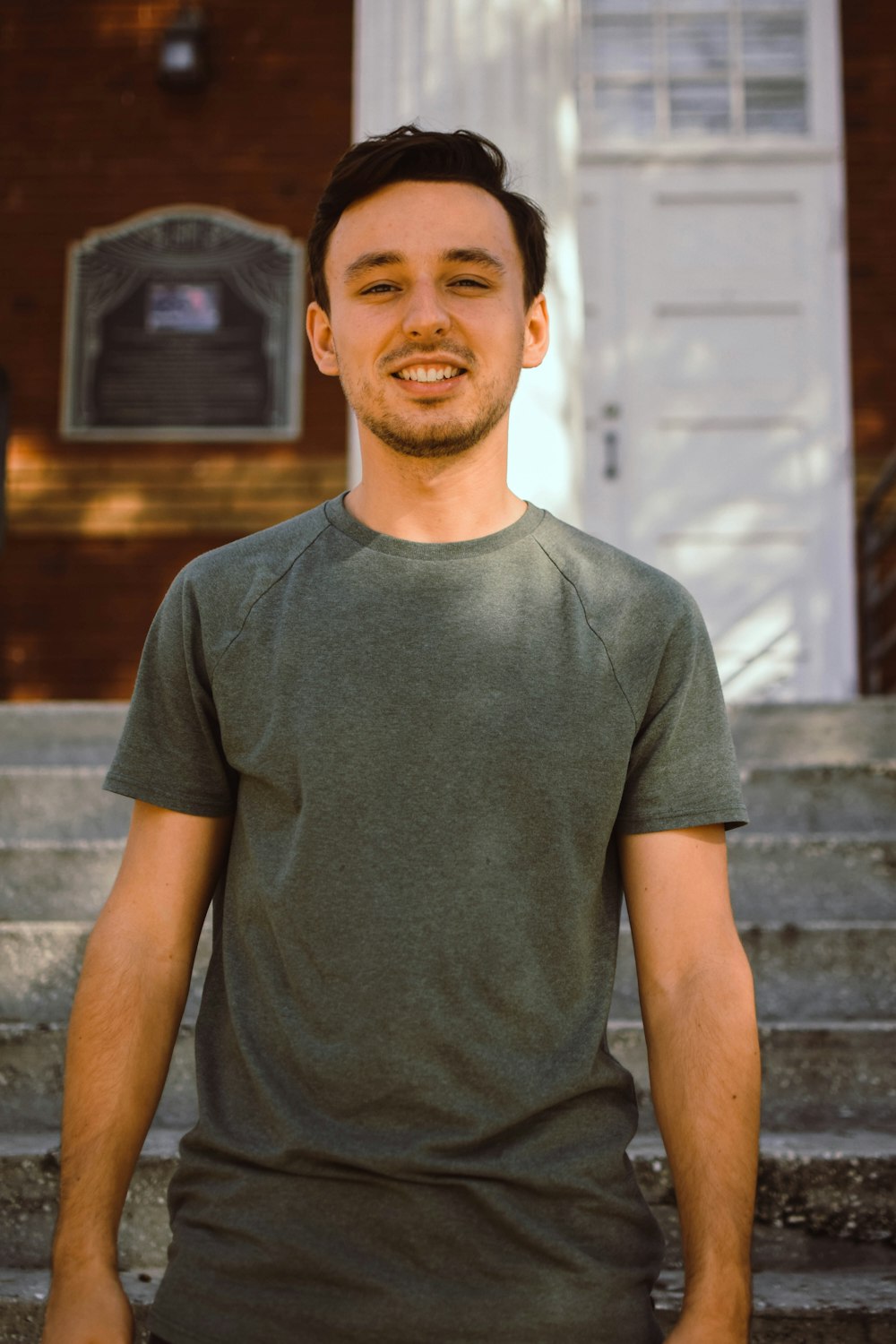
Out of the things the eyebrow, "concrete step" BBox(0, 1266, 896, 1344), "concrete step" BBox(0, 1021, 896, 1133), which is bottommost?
"concrete step" BBox(0, 1266, 896, 1344)

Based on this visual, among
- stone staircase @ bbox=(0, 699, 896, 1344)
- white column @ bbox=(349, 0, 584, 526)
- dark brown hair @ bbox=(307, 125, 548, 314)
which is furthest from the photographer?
white column @ bbox=(349, 0, 584, 526)

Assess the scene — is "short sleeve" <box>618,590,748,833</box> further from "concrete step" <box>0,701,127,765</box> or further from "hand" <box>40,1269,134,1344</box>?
"concrete step" <box>0,701,127,765</box>

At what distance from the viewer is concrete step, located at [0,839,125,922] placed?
3031 mm

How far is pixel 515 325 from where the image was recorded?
160 cm

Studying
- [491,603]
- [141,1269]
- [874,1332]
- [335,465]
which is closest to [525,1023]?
[491,603]

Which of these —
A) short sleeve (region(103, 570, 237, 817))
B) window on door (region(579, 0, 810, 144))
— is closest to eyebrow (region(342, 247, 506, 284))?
short sleeve (region(103, 570, 237, 817))

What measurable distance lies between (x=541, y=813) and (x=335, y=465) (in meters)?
5.01

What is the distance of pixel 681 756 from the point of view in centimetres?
145

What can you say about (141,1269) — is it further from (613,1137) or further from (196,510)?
(196,510)

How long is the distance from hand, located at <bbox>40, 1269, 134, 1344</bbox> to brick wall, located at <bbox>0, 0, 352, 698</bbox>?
5.04m

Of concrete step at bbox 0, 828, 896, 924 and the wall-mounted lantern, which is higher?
the wall-mounted lantern

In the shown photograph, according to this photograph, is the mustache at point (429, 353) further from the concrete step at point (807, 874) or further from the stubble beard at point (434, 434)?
the concrete step at point (807, 874)

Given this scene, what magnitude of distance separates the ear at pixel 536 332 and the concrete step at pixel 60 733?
2433 mm

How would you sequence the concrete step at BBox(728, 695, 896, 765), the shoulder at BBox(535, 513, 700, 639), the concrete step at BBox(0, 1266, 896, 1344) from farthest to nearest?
1. the concrete step at BBox(728, 695, 896, 765)
2. the concrete step at BBox(0, 1266, 896, 1344)
3. the shoulder at BBox(535, 513, 700, 639)
